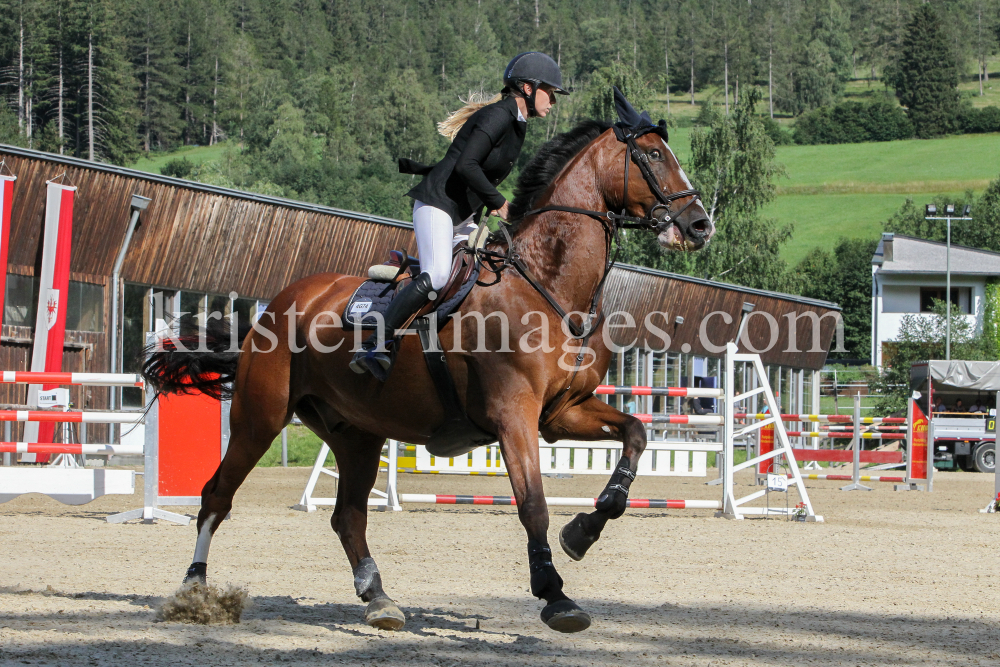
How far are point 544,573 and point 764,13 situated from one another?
5737 inches

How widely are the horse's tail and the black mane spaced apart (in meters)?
2.07

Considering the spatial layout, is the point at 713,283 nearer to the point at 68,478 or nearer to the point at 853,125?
the point at 68,478

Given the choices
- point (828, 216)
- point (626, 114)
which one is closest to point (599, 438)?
point (626, 114)

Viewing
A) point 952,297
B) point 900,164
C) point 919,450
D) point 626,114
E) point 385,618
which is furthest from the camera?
point 900,164

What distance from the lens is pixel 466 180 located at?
4.84 meters

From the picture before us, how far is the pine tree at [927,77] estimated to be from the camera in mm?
110312

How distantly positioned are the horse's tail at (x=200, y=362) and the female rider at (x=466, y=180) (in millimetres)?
1592

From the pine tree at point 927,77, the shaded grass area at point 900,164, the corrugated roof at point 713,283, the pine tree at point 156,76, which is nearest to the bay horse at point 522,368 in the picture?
the corrugated roof at point 713,283

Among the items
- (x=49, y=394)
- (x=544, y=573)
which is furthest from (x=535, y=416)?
(x=49, y=394)

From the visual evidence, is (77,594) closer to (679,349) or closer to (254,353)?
(254,353)

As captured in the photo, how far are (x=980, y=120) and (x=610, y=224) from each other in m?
118

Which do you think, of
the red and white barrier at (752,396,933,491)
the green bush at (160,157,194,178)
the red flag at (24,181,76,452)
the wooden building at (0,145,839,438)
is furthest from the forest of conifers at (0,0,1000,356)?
the red and white barrier at (752,396,933,491)

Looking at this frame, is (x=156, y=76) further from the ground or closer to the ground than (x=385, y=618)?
further from the ground

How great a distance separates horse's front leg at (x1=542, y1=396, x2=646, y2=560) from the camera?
15.3 ft
